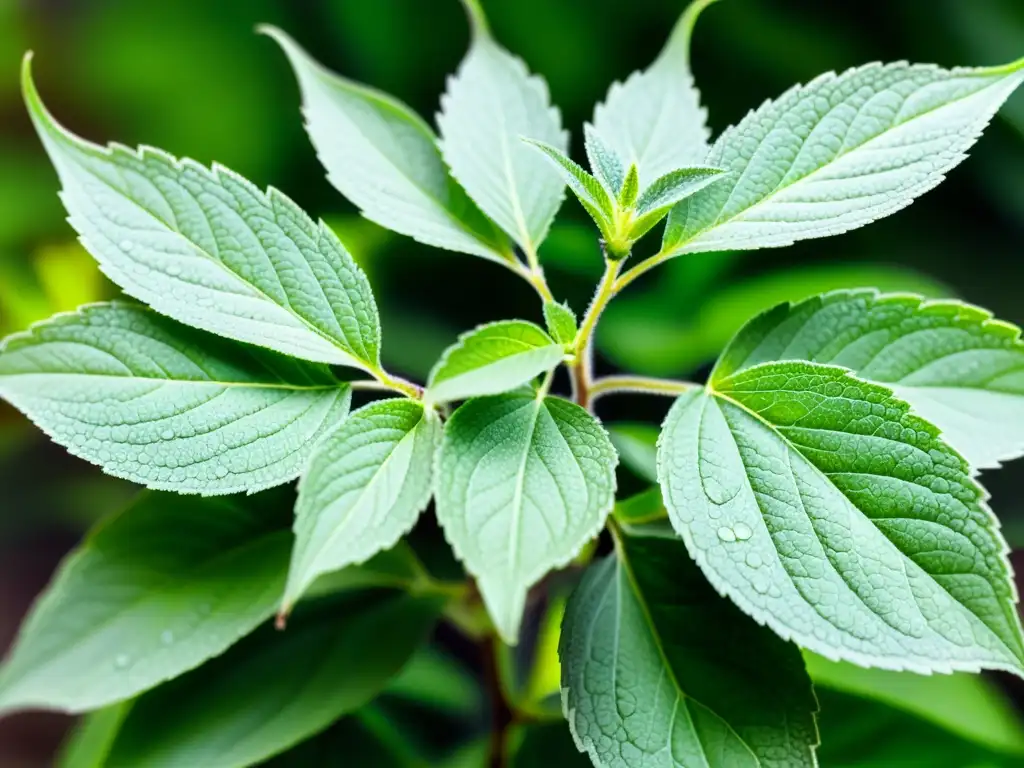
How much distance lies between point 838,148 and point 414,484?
0.25m

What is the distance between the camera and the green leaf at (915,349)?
45 centimetres

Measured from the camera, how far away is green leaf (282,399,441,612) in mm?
340

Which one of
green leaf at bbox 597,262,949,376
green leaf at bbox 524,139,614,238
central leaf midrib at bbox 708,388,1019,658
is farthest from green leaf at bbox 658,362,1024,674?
green leaf at bbox 597,262,949,376

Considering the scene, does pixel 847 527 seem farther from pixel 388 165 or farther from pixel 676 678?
pixel 388 165

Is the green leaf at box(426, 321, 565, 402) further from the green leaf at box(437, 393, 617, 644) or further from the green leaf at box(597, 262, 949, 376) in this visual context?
the green leaf at box(597, 262, 949, 376)

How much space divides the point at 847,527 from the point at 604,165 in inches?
7.4

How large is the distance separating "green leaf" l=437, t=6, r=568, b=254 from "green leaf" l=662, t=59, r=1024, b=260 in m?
0.09

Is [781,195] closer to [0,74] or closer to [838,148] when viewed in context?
[838,148]

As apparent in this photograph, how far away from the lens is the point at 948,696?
766 mm

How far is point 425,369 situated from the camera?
3.18 feet

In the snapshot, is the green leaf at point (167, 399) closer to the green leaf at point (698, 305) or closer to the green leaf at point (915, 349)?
the green leaf at point (915, 349)

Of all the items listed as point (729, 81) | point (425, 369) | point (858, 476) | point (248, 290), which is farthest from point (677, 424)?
point (729, 81)

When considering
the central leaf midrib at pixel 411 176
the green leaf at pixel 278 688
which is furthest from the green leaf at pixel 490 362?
the green leaf at pixel 278 688

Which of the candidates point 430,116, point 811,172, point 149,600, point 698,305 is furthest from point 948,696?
point 430,116
